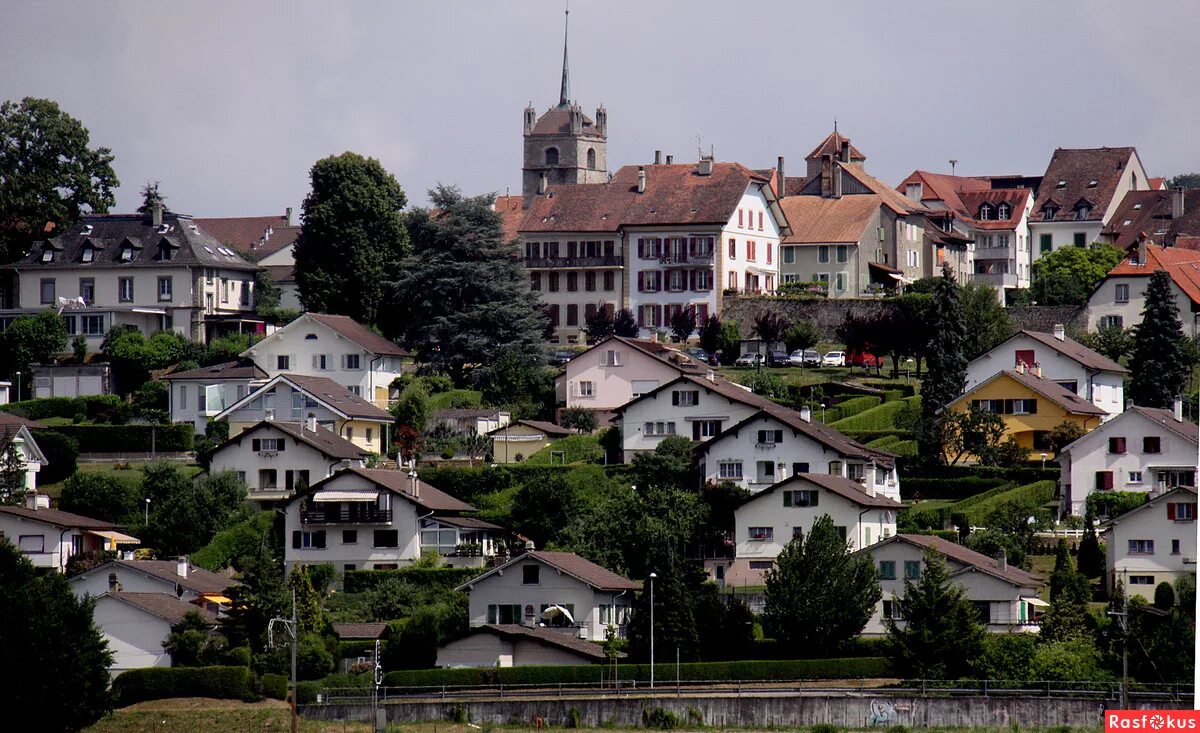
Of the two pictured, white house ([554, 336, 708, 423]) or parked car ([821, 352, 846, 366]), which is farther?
parked car ([821, 352, 846, 366])

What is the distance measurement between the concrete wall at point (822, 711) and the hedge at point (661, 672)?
2.41 meters

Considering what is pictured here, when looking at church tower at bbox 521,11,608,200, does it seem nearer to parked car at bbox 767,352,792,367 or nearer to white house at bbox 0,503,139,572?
parked car at bbox 767,352,792,367

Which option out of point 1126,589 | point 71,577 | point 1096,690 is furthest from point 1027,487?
point 71,577

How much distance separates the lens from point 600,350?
9438 cm

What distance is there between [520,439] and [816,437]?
12997 mm

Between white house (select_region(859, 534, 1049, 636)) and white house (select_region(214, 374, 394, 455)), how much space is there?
2615cm

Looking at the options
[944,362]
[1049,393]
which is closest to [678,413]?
[944,362]

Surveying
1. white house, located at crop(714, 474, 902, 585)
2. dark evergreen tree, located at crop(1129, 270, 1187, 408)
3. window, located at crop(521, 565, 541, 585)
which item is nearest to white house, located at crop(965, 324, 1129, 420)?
dark evergreen tree, located at crop(1129, 270, 1187, 408)

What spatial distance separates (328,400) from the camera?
90938 millimetres

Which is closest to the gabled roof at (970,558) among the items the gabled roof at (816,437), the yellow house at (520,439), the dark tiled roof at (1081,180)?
the gabled roof at (816,437)

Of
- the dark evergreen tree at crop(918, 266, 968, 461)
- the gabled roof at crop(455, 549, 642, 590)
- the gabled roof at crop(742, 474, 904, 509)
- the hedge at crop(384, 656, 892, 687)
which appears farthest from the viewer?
the dark evergreen tree at crop(918, 266, 968, 461)

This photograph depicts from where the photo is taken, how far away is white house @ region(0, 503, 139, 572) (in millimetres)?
76875

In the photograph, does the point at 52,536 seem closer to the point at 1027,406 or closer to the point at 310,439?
the point at 310,439

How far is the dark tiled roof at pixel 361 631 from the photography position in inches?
2689
